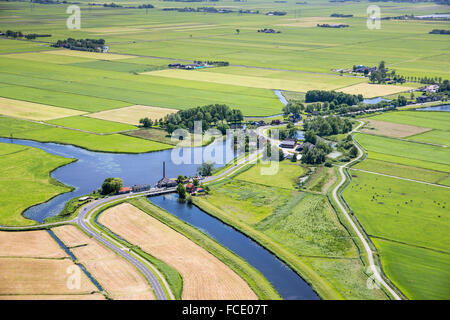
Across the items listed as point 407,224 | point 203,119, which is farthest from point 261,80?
point 407,224

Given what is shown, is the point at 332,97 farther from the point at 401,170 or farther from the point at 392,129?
the point at 401,170

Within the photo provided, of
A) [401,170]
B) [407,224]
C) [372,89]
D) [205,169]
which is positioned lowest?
[407,224]

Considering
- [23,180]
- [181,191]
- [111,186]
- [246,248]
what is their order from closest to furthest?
[246,248], [111,186], [181,191], [23,180]

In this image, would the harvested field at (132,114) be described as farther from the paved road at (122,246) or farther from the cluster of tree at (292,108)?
the paved road at (122,246)

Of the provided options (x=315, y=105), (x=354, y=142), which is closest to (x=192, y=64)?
(x=315, y=105)

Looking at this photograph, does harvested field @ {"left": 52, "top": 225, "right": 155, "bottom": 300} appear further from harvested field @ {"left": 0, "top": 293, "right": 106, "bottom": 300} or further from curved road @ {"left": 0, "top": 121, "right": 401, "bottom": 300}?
harvested field @ {"left": 0, "top": 293, "right": 106, "bottom": 300}

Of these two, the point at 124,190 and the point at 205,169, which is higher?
the point at 205,169

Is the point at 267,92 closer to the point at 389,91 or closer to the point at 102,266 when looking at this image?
the point at 389,91

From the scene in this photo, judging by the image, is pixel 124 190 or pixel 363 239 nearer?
pixel 363 239
